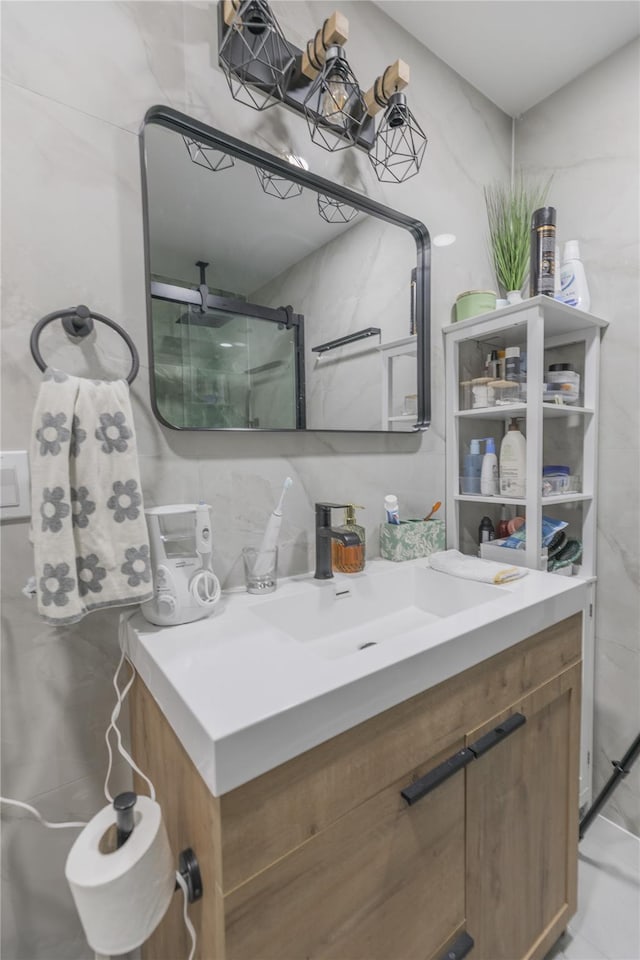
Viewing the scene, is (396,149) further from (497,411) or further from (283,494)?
(283,494)

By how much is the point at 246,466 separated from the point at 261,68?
85cm

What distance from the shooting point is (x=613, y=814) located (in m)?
1.36

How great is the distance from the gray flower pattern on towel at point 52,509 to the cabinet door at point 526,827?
28.9 inches

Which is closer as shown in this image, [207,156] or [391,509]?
[207,156]

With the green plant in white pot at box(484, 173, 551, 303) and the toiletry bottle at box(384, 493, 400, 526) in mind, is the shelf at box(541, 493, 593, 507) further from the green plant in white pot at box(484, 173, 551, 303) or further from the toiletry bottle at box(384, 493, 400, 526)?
the green plant in white pot at box(484, 173, 551, 303)

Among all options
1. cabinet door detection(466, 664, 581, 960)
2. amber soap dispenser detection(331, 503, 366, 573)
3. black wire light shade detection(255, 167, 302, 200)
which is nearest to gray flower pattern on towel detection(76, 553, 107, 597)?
amber soap dispenser detection(331, 503, 366, 573)

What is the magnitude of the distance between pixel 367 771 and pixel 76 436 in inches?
25.0

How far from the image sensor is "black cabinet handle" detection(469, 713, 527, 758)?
717 millimetres

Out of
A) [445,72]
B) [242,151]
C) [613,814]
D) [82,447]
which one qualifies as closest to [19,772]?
[82,447]

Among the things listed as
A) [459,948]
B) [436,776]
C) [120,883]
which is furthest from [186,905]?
[459,948]

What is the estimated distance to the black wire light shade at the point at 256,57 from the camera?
0.83 metres

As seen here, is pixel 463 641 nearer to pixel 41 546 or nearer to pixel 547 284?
pixel 41 546

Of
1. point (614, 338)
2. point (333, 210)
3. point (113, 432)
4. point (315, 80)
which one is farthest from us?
point (614, 338)

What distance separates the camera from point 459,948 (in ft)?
2.41
